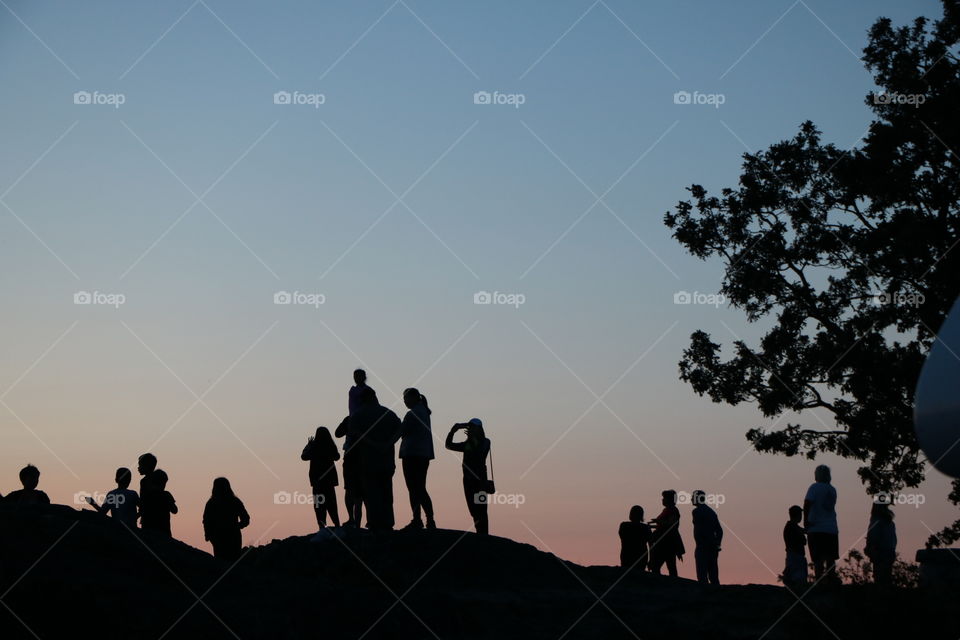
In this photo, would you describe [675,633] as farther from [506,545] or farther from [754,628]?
[506,545]

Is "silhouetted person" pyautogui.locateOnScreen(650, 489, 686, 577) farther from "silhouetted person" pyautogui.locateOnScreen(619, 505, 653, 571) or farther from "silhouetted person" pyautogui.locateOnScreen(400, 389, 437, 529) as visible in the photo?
"silhouetted person" pyautogui.locateOnScreen(400, 389, 437, 529)

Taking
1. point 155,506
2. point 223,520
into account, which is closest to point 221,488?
point 223,520

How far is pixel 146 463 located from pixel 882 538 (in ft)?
30.5

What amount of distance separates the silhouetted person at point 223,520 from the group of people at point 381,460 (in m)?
1.41

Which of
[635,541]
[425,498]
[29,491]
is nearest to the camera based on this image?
[29,491]

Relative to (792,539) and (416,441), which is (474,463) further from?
(792,539)

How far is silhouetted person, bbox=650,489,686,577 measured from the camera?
56.0ft

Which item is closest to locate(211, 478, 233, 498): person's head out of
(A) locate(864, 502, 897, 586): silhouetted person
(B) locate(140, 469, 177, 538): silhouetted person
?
(B) locate(140, 469, 177, 538): silhouetted person

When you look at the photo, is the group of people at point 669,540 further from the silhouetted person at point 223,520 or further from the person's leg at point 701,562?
the silhouetted person at point 223,520

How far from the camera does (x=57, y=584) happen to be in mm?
10891

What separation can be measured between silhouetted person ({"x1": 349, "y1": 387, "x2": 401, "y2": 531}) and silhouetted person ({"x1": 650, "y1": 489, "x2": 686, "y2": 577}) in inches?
173

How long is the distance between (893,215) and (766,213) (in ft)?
9.05

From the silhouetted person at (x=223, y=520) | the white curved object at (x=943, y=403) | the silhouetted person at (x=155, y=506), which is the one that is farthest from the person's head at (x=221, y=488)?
the white curved object at (x=943, y=403)

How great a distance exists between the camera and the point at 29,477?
14.2 m
